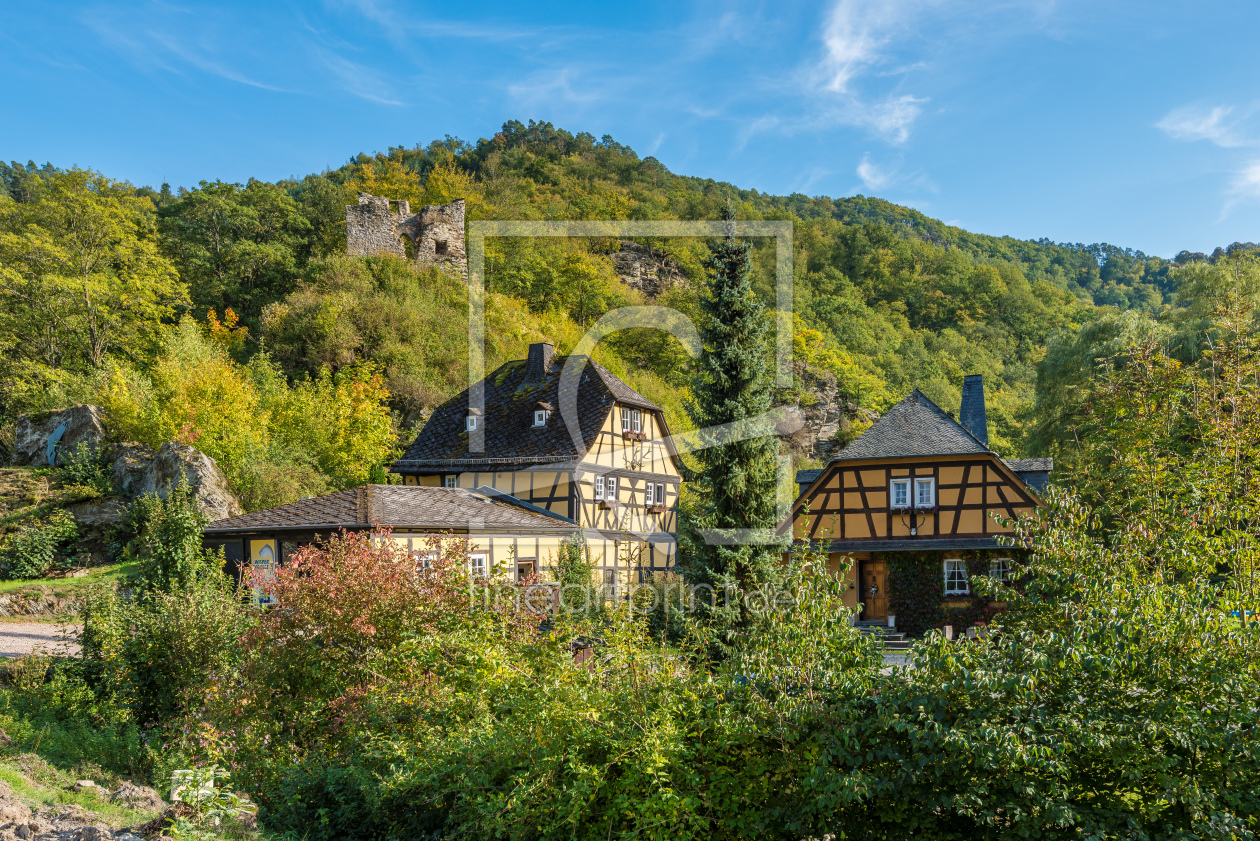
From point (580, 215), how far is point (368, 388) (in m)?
36.6

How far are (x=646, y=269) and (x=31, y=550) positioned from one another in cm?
4526

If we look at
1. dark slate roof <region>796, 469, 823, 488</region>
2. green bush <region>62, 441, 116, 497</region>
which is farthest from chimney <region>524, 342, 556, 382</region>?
green bush <region>62, 441, 116, 497</region>

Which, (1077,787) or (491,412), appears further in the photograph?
(491,412)

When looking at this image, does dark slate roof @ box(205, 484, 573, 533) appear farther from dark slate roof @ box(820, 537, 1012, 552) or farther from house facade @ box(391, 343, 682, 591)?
dark slate roof @ box(820, 537, 1012, 552)

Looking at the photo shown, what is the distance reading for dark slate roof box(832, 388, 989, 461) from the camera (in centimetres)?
2109

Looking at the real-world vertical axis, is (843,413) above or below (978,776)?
above

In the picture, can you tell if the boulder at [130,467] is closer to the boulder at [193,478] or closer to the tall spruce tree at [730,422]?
the boulder at [193,478]

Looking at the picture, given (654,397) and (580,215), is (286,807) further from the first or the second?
(580,215)

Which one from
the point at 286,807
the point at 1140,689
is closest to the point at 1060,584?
the point at 1140,689

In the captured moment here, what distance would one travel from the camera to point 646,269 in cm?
5850

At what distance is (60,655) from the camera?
34.8ft

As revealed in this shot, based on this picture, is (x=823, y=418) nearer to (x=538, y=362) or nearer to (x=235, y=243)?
(x=538, y=362)

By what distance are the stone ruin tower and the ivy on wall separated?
101 ft

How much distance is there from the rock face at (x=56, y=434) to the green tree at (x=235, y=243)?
1751 cm
